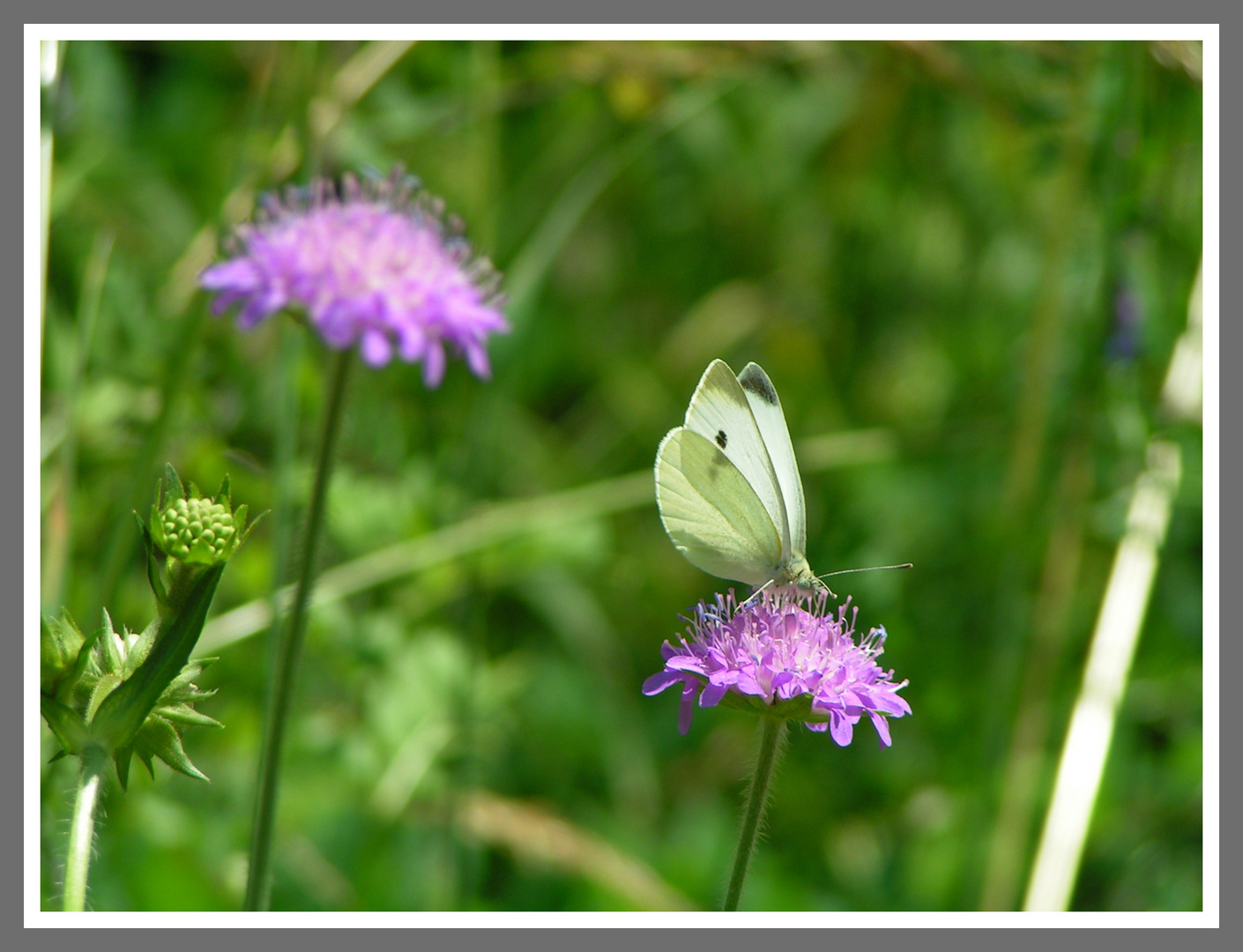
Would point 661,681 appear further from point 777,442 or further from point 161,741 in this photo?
point 161,741

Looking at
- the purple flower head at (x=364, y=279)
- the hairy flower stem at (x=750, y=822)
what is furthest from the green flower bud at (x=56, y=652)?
the hairy flower stem at (x=750, y=822)

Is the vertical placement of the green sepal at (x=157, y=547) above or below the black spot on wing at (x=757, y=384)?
below

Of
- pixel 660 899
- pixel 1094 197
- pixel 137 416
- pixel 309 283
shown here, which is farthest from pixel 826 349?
pixel 309 283

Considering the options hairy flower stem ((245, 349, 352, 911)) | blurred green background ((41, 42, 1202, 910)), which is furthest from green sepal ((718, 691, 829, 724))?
blurred green background ((41, 42, 1202, 910))

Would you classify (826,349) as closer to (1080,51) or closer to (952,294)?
(952,294)

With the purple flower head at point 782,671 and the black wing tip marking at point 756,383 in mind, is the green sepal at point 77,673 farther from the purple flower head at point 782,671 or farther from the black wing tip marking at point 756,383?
the black wing tip marking at point 756,383
